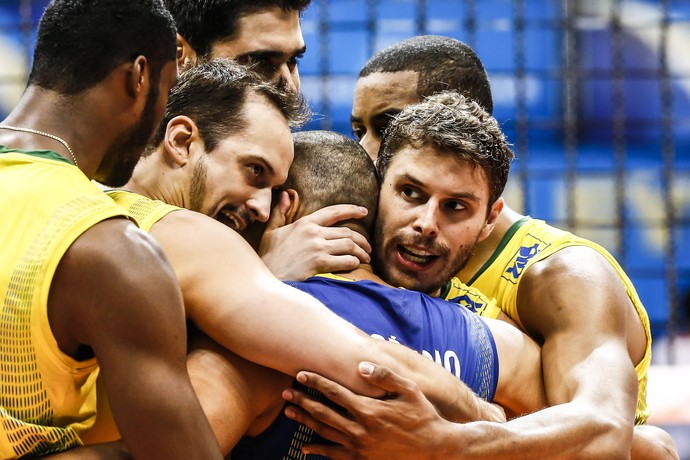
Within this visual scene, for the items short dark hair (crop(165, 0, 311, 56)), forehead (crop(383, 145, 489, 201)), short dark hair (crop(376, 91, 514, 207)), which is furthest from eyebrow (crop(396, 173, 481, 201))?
short dark hair (crop(165, 0, 311, 56))

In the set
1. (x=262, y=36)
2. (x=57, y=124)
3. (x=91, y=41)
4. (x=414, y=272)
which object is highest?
(x=91, y=41)

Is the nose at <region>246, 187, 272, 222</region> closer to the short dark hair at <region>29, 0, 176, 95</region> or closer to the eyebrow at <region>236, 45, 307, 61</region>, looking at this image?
the short dark hair at <region>29, 0, 176, 95</region>

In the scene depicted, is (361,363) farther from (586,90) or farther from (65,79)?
(586,90)

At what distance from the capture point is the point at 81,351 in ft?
7.45

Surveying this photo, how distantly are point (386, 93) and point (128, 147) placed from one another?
1.70 metres

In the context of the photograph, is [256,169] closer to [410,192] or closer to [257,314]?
[410,192]

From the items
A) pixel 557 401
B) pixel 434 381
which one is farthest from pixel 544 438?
pixel 434 381

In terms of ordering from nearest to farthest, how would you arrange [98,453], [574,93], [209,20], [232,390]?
1. [98,453]
2. [232,390]
3. [209,20]
4. [574,93]

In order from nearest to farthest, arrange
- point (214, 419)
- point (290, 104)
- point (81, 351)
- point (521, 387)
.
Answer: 1. point (81, 351)
2. point (214, 419)
3. point (521, 387)
4. point (290, 104)

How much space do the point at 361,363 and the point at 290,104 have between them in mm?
1071

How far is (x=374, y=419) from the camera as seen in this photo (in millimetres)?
2568

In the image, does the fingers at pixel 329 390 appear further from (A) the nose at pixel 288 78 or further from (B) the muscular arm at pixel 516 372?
(A) the nose at pixel 288 78

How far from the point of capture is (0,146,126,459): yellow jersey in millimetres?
2176

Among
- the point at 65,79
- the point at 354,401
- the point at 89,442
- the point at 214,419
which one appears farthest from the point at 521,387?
the point at 65,79
